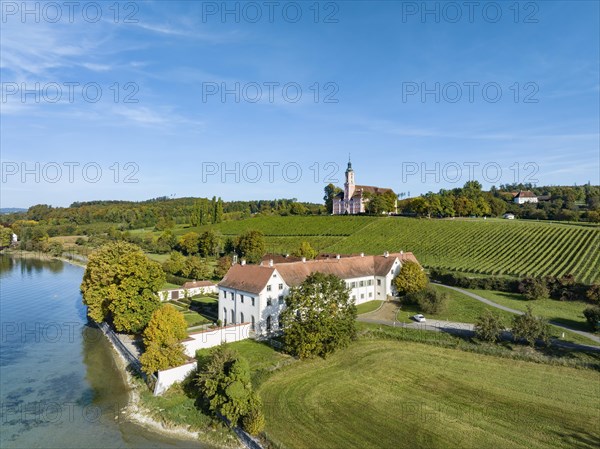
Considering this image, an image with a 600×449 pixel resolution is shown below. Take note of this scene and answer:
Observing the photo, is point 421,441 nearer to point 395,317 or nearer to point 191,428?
point 191,428

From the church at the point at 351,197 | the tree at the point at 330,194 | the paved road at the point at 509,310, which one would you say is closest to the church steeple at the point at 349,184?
the church at the point at 351,197

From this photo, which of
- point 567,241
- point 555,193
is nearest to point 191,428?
point 567,241

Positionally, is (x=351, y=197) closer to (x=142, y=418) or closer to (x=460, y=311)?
(x=460, y=311)

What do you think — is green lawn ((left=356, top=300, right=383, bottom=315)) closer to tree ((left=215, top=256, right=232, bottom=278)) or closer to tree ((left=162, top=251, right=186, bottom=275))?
tree ((left=215, top=256, right=232, bottom=278))

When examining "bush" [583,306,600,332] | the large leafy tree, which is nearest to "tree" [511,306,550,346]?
"bush" [583,306,600,332]

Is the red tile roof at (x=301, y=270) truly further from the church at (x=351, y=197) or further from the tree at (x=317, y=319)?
the church at (x=351, y=197)
